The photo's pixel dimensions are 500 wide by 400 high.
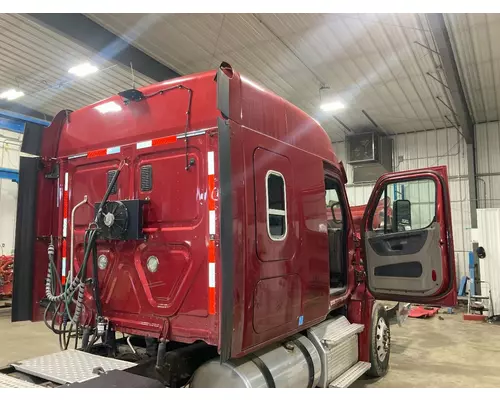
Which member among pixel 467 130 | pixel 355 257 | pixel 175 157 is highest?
pixel 467 130

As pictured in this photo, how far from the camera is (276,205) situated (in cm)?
301

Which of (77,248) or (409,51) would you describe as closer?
(77,248)

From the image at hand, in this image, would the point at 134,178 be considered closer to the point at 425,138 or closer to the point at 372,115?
the point at 372,115

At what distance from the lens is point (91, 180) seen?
333 centimetres

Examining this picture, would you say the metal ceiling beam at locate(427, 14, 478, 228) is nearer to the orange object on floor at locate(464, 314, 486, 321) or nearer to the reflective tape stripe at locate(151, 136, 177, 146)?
the orange object on floor at locate(464, 314, 486, 321)

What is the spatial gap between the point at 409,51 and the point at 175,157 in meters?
6.24

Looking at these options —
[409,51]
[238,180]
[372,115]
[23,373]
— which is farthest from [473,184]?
[23,373]

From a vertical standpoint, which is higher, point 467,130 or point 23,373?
point 467,130

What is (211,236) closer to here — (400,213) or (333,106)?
(400,213)

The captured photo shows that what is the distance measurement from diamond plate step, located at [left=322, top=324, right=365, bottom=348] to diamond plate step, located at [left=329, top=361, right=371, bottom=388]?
0.31 m

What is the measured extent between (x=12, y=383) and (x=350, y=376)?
2717 mm

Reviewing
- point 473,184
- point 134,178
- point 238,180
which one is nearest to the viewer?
point 238,180

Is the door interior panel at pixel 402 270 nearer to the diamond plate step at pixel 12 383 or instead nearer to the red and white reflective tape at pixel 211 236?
the red and white reflective tape at pixel 211 236

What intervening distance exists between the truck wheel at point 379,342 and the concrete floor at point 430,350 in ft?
0.59
